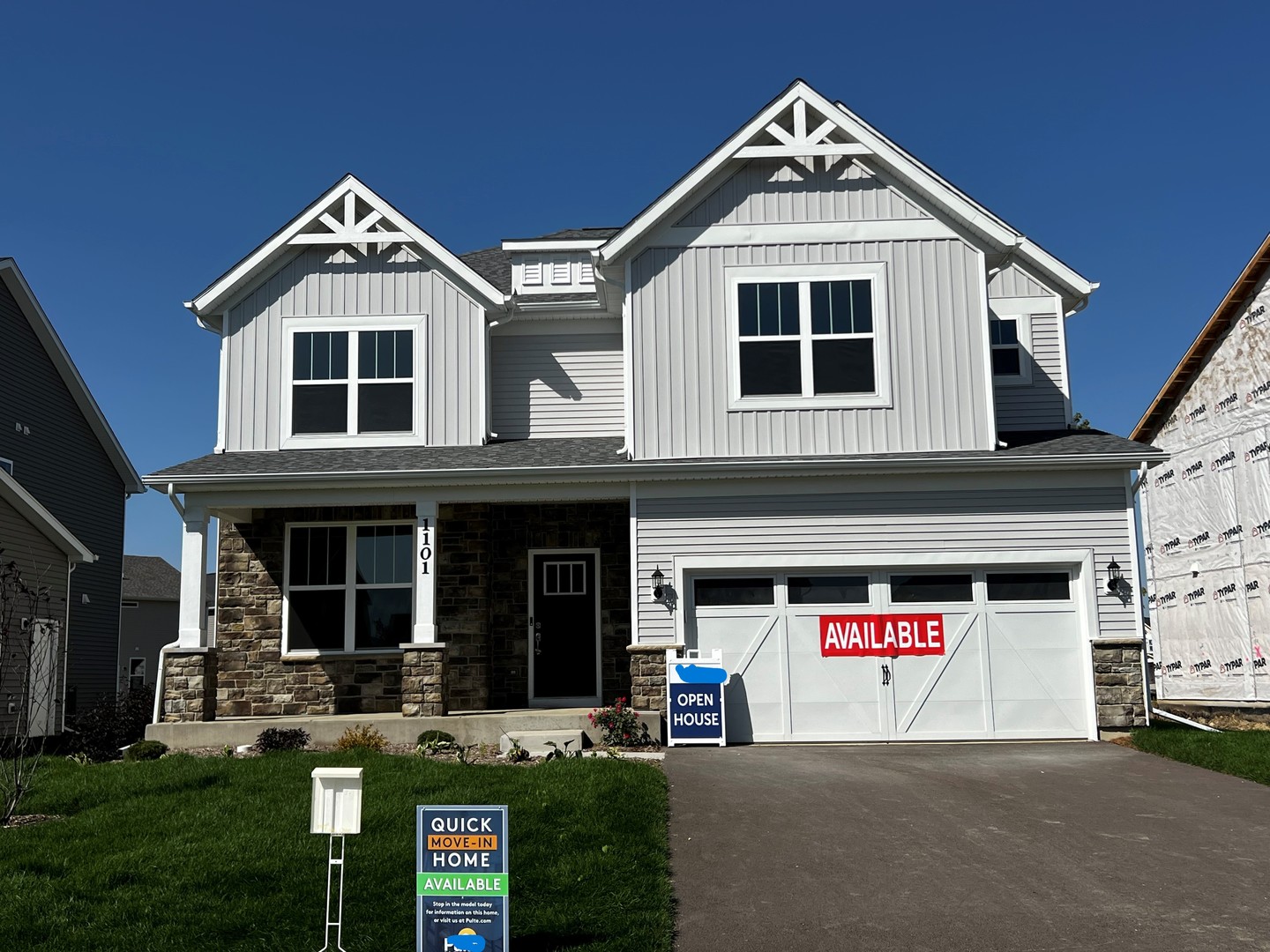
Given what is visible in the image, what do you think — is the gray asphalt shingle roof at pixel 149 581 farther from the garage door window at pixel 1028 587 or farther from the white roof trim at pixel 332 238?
the garage door window at pixel 1028 587

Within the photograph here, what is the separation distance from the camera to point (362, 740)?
13461 millimetres

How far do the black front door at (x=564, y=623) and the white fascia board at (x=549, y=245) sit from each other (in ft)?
15.8

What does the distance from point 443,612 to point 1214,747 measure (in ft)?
31.6

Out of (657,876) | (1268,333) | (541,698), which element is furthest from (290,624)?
(1268,333)

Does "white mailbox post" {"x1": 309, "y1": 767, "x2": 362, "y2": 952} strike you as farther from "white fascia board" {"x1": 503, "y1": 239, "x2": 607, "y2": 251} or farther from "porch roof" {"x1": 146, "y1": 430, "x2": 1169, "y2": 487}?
"white fascia board" {"x1": 503, "y1": 239, "x2": 607, "y2": 251}

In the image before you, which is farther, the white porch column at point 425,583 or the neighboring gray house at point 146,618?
the neighboring gray house at point 146,618

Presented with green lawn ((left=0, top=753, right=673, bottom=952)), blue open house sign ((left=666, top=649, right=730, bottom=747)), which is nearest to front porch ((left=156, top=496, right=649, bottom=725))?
blue open house sign ((left=666, top=649, right=730, bottom=747))

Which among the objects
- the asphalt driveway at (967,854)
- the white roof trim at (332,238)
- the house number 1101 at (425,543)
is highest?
the white roof trim at (332,238)

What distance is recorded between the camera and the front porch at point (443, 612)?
15.8 metres

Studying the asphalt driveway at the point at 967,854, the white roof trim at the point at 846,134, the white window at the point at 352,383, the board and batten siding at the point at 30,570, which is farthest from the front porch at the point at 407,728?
the white roof trim at the point at 846,134

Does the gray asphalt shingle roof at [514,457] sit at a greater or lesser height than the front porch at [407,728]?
greater

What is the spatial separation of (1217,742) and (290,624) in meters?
11.9

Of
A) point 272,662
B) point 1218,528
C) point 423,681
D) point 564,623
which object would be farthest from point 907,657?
point 1218,528

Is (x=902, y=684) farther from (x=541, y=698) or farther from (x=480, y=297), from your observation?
(x=480, y=297)
